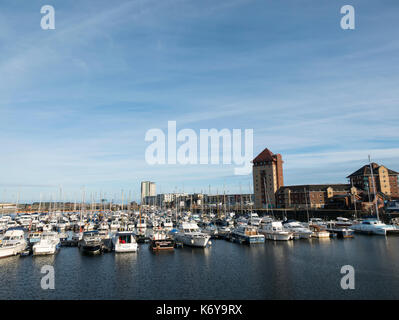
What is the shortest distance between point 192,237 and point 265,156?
380 ft

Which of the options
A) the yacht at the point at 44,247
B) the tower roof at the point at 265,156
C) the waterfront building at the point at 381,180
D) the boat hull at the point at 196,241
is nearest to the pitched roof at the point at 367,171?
the waterfront building at the point at 381,180

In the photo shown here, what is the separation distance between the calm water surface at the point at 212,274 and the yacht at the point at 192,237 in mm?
2109

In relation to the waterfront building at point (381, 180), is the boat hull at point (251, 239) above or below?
below

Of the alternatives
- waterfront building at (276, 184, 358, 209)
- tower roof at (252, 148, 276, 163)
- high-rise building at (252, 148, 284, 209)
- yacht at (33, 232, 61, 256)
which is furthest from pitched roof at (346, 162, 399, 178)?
yacht at (33, 232, 61, 256)

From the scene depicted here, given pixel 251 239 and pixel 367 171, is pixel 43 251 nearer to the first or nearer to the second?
pixel 251 239


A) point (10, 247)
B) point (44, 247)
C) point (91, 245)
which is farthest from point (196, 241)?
point (10, 247)

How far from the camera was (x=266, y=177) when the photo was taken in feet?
525

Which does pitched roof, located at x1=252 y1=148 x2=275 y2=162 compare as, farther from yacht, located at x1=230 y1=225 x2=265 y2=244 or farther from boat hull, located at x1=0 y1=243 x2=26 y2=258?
boat hull, located at x1=0 y1=243 x2=26 y2=258

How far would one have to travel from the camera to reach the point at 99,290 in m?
29.0

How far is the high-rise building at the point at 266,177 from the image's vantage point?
15788 centimetres

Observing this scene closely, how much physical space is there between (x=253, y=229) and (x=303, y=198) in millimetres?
89101

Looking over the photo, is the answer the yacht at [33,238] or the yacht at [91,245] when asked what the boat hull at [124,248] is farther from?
the yacht at [33,238]

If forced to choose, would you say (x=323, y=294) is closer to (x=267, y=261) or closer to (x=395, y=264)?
(x=267, y=261)
